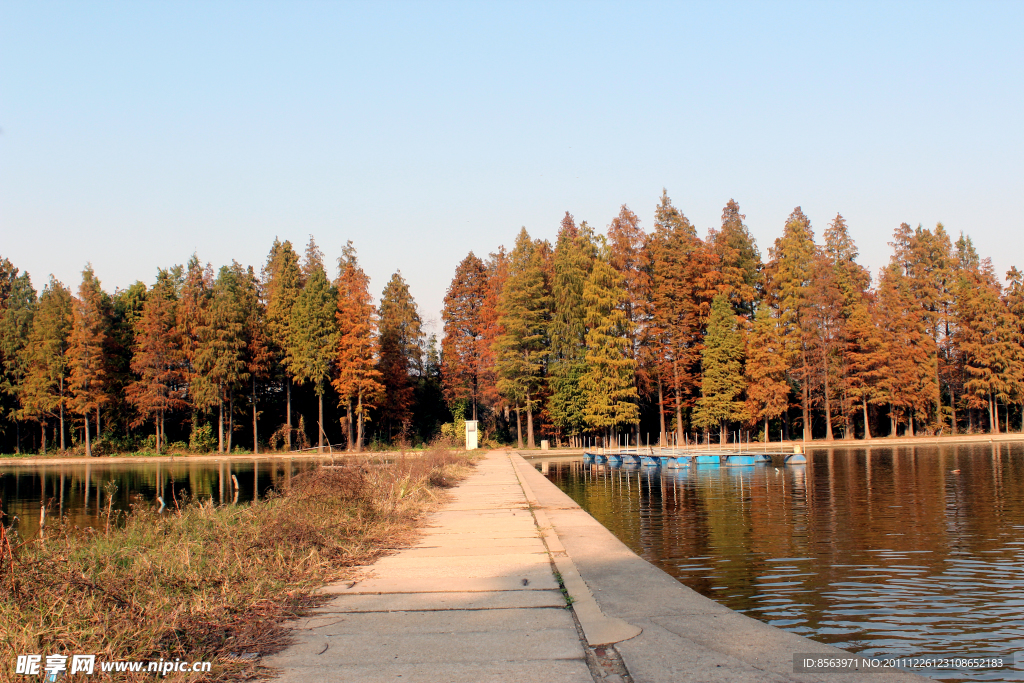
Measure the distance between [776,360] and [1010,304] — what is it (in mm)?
21939

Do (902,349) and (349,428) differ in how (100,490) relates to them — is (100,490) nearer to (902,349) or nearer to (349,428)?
(349,428)

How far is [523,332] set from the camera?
52.2 m

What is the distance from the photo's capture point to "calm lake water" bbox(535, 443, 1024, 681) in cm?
777

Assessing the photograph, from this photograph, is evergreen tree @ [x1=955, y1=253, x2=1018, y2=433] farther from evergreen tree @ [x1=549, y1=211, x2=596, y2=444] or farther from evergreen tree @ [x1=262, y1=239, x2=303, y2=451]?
evergreen tree @ [x1=262, y1=239, x2=303, y2=451]

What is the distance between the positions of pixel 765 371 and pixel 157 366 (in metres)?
42.1

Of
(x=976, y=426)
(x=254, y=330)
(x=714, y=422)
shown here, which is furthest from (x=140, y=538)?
(x=976, y=426)

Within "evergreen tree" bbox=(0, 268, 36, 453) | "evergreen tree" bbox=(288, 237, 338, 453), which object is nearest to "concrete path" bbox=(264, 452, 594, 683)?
"evergreen tree" bbox=(288, 237, 338, 453)

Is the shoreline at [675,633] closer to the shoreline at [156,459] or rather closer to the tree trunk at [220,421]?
the shoreline at [156,459]

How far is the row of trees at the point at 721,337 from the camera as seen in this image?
168ft

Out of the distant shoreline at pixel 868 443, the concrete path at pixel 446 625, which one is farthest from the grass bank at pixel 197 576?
the distant shoreline at pixel 868 443

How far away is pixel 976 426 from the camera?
59.8 m

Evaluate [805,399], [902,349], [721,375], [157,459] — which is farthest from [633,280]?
[157,459]

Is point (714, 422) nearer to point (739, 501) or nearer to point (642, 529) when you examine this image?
point (739, 501)

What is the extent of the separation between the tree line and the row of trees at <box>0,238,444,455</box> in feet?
0.60
